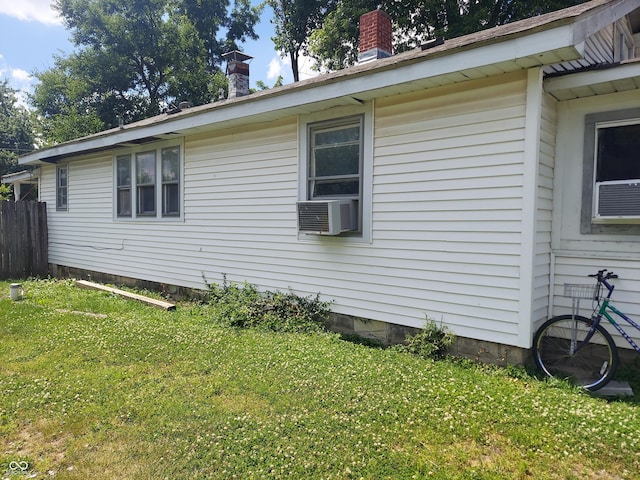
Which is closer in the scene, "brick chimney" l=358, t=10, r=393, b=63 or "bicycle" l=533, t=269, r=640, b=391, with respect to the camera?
"bicycle" l=533, t=269, r=640, b=391

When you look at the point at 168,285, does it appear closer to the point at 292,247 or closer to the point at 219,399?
the point at 292,247

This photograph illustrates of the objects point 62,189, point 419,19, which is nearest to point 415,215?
point 62,189

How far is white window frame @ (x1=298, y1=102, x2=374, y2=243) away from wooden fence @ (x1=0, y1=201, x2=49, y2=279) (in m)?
8.43

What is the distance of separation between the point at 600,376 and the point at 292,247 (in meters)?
3.73

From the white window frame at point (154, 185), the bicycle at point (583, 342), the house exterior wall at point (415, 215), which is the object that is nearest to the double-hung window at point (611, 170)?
the house exterior wall at point (415, 215)

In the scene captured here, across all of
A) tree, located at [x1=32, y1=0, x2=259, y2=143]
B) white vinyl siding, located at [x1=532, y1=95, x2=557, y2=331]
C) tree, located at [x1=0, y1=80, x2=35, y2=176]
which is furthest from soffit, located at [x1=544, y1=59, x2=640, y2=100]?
tree, located at [x1=0, y1=80, x2=35, y2=176]

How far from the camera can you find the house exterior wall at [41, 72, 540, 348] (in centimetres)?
399

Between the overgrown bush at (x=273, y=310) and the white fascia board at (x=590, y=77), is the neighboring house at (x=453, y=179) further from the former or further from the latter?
the overgrown bush at (x=273, y=310)

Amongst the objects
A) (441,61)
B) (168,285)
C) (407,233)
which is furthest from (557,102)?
(168,285)

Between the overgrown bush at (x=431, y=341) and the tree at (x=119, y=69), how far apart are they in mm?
22809

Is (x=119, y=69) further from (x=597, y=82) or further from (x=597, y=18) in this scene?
(x=597, y=82)

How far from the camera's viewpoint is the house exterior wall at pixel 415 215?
399 centimetres

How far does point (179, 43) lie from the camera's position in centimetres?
2491

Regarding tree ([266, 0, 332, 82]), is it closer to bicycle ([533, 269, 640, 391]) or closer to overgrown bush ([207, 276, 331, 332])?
overgrown bush ([207, 276, 331, 332])
